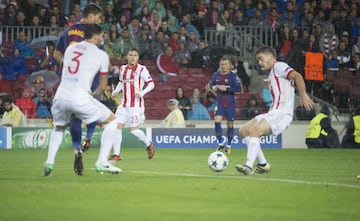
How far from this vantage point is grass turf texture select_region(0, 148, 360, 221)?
8.30m

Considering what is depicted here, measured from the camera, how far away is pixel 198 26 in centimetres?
2805

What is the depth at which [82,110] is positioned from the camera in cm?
1191

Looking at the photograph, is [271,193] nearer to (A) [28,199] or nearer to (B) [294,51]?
(A) [28,199]

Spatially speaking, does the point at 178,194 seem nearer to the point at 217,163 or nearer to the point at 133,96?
the point at 217,163

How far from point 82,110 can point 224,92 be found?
9939mm

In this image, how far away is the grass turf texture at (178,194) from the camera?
8.30 metres

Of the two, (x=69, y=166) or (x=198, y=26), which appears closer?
(x=69, y=166)

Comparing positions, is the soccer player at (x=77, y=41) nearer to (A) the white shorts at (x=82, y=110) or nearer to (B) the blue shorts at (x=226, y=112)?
(A) the white shorts at (x=82, y=110)

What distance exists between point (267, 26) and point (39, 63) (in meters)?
7.85

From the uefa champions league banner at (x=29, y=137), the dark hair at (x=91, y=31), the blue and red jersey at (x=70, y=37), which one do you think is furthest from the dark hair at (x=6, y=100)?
the dark hair at (x=91, y=31)

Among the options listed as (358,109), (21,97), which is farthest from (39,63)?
(358,109)

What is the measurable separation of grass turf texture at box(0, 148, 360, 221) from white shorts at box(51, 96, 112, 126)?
0.86 meters

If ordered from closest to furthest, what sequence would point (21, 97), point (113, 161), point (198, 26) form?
point (113, 161), point (21, 97), point (198, 26)

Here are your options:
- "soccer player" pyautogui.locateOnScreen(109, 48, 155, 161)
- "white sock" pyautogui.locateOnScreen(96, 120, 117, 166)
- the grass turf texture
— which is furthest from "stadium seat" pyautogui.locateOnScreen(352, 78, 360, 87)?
"white sock" pyautogui.locateOnScreen(96, 120, 117, 166)
